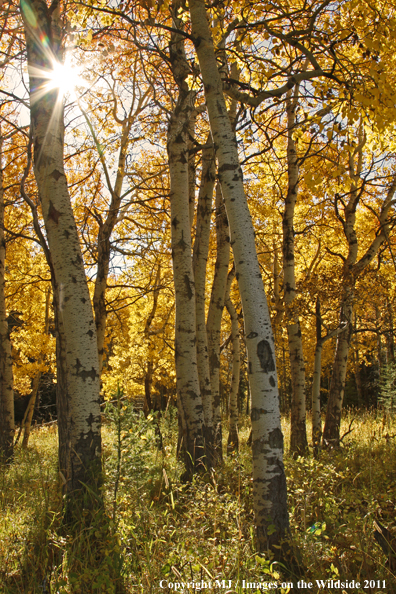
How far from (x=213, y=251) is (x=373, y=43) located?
8.00m

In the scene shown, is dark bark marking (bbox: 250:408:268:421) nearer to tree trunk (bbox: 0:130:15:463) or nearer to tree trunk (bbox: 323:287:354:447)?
tree trunk (bbox: 323:287:354:447)

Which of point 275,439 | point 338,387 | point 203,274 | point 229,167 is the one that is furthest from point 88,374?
point 338,387

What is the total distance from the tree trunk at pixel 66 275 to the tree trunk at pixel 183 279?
1369mm

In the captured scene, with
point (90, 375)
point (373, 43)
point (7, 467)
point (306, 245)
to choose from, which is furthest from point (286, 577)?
point (306, 245)

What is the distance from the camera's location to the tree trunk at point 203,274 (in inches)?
202

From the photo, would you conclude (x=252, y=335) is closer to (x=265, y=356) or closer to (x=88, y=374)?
(x=265, y=356)

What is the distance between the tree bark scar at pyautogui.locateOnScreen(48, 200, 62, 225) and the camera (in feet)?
10.2

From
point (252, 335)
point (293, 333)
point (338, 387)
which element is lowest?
point (338, 387)

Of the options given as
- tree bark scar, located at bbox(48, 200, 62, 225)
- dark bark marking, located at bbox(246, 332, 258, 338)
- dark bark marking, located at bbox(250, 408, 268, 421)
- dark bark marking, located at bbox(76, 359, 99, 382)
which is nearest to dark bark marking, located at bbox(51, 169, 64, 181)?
tree bark scar, located at bbox(48, 200, 62, 225)

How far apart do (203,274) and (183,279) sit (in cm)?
120

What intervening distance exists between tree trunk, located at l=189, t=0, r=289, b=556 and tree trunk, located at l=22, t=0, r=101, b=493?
1.34 meters

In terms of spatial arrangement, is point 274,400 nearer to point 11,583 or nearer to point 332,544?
point 332,544

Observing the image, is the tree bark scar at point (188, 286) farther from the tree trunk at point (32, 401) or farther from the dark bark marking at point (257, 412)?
the tree trunk at point (32, 401)

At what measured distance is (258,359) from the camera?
8.13 feet
